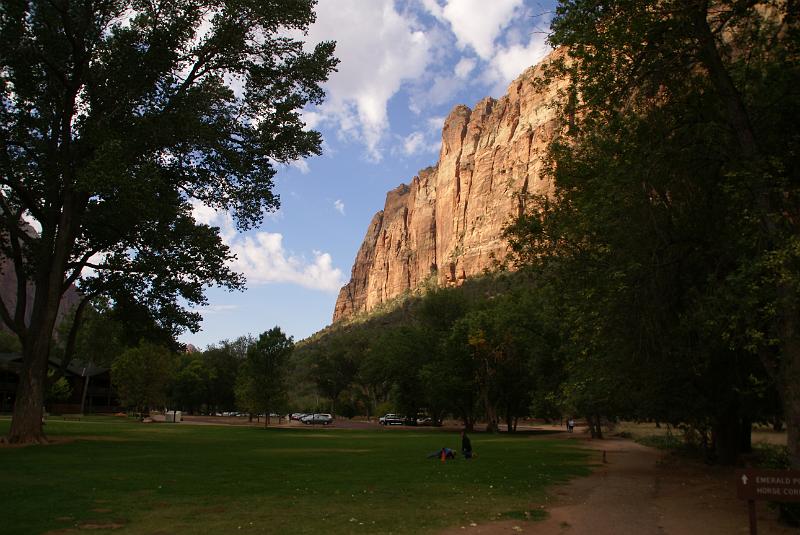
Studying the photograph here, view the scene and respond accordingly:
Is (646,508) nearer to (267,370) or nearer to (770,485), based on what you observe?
(770,485)

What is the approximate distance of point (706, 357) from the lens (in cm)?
1352

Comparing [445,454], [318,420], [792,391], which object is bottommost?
[318,420]

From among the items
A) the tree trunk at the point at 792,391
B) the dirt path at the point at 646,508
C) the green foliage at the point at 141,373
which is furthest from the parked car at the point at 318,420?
the tree trunk at the point at 792,391

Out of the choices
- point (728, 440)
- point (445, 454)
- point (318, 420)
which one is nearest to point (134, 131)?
point (445, 454)

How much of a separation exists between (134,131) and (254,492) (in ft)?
55.1

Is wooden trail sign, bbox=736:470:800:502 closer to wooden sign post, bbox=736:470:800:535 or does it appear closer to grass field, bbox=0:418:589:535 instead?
wooden sign post, bbox=736:470:800:535

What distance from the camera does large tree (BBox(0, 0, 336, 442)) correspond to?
911 inches

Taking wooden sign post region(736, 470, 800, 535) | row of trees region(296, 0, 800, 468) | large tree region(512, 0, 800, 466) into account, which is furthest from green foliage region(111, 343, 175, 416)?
wooden sign post region(736, 470, 800, 535)

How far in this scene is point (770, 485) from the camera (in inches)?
311

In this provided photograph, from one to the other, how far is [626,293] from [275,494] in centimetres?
867

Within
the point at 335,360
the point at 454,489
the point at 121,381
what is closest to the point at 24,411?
the point at 454,489

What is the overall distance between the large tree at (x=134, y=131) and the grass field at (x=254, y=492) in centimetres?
807

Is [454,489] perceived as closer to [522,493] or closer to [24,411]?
[522,493]

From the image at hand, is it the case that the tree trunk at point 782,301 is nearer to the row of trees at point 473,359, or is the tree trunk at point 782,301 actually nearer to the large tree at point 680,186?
the large tree at point 680,186
